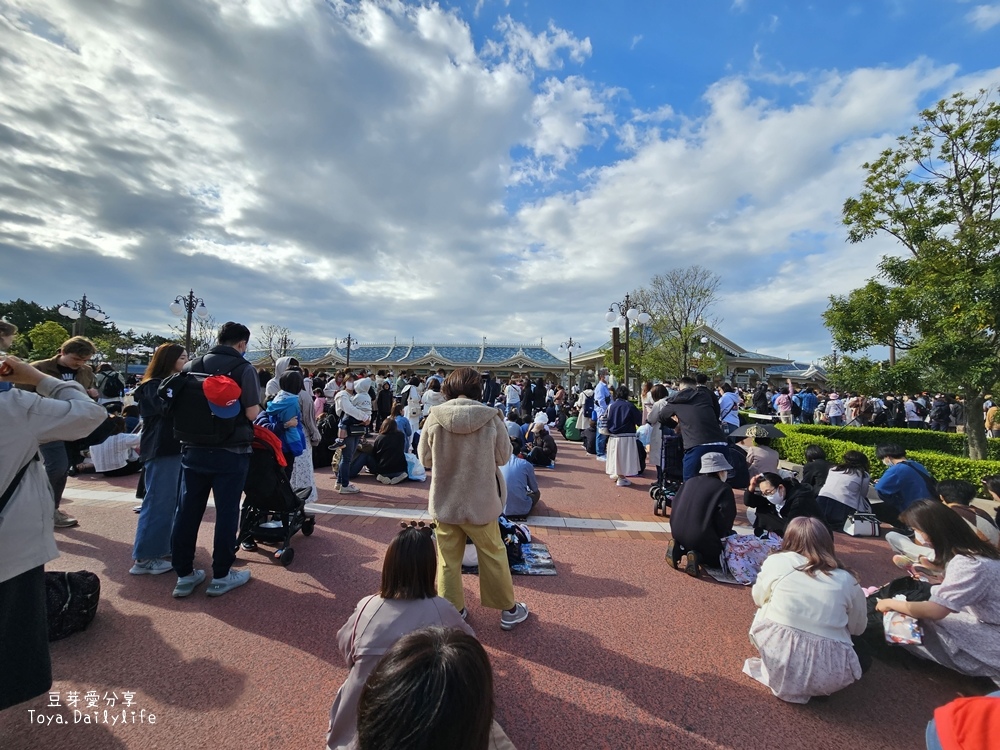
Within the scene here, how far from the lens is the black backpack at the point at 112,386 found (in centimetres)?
628

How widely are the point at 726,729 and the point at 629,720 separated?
0.49 m

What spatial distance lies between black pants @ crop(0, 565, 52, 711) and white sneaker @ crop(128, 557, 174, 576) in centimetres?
173

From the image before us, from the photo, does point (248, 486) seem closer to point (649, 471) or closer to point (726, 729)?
point (726, 729)

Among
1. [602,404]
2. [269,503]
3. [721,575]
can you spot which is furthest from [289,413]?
Result: [602,404]

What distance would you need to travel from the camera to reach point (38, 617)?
200cm

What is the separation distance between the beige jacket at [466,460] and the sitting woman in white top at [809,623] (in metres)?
1.70

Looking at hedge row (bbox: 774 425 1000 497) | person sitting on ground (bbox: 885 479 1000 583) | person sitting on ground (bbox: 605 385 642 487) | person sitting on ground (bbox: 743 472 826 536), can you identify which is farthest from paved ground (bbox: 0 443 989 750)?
hedge row (bbox: 774 425 1000 497)

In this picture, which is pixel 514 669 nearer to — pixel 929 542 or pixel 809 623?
pixel 809 623

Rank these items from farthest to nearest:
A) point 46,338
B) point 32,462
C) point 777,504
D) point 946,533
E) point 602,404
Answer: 1. point 46,338
2. point 602,404
3. point 777,504
4. point 946,533
5. point 32,462

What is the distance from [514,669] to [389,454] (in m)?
4.96

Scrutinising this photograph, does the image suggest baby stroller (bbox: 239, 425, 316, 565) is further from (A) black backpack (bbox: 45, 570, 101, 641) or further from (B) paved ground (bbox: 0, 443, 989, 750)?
(A) black backpack (bbox: 45, 570, 101, 641)

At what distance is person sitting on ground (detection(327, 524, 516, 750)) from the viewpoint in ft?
5.88

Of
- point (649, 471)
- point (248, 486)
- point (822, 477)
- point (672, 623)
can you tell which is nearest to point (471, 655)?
point (672, 623)

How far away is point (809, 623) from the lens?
2395 mm
